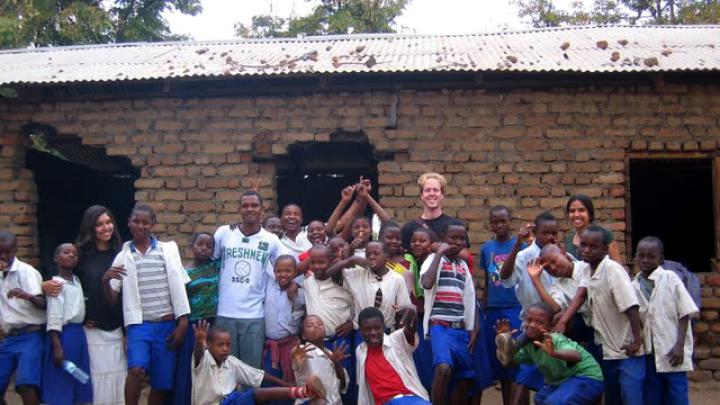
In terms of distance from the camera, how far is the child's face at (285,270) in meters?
4.57

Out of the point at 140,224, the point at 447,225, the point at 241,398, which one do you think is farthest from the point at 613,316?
the point at 140,224

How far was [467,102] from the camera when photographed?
20.5 feet

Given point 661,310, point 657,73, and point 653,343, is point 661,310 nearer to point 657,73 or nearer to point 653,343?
point 653,343

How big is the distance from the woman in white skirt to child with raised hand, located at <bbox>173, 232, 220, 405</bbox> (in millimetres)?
341

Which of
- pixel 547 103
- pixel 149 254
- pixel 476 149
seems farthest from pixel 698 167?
pixel 149 254

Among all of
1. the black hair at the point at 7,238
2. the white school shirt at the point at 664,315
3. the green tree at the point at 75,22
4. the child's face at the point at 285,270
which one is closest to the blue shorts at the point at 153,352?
the child's face at the point at 285,270

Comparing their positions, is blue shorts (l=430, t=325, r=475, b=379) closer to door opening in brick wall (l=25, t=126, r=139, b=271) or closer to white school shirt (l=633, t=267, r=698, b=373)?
white school shirt (l=633, t=267, r=698, b=373)

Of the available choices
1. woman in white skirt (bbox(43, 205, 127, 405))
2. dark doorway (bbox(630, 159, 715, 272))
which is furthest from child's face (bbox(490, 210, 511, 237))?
dark doorway (bbox(630, 159, 715, 272))

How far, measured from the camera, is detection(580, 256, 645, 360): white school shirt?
401cm

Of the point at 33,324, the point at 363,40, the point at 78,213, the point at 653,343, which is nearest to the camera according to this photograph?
the point at 653,343

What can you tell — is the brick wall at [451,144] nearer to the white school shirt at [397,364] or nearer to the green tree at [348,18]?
the white school shirt at [397,364]

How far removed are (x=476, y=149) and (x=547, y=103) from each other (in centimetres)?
72

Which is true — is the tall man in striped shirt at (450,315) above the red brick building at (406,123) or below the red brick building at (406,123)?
below

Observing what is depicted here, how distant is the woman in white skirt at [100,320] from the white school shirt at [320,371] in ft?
3.64
